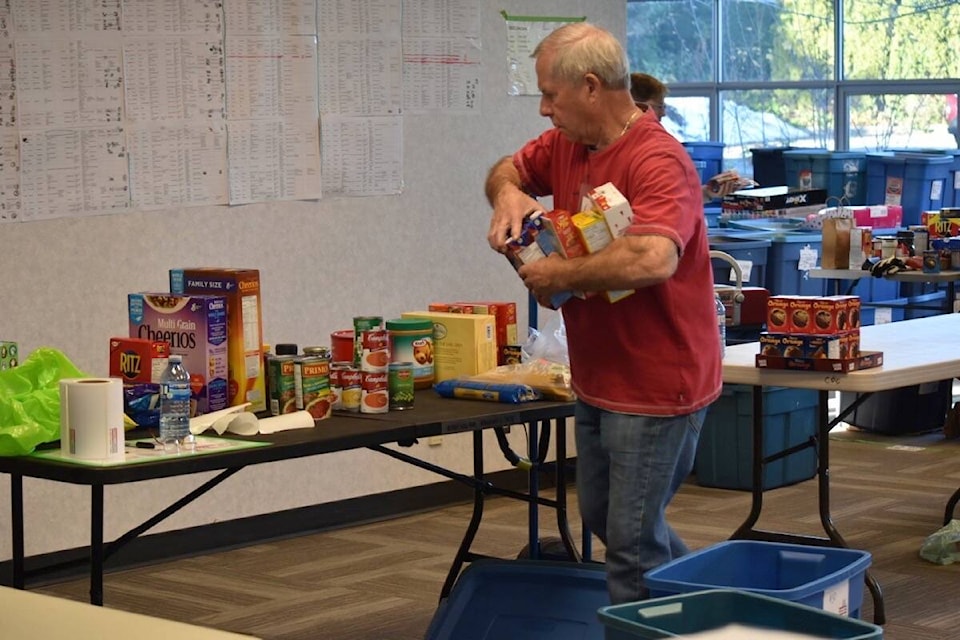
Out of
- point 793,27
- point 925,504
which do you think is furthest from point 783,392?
point 793,27

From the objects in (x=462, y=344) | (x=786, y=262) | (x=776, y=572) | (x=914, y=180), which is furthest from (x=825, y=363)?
(x=914, y=180)

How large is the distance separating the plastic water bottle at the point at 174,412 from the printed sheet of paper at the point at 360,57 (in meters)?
2.23

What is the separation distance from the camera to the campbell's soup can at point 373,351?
142 inches

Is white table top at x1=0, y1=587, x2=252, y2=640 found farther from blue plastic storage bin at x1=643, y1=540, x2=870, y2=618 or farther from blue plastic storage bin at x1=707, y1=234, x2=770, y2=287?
blue plastic storage bin at x1=707, y1=234, x2=770, y2=287

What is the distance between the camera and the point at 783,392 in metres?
6.15

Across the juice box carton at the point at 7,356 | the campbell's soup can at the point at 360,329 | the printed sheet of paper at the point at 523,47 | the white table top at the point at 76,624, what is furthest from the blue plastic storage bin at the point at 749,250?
the white table top at the point at 76,624

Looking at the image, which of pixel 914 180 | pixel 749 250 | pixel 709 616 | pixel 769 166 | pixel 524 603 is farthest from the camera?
pixel 769 166

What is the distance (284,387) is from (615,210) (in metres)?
0.95

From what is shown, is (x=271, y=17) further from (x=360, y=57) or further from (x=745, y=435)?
(x=745, y=435)

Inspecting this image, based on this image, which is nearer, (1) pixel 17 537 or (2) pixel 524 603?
(1) pixel 17 537

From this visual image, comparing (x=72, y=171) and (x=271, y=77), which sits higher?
(x=271, y=77)

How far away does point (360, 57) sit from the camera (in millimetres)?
5457

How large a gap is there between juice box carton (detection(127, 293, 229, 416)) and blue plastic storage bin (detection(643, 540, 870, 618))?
1.05 m

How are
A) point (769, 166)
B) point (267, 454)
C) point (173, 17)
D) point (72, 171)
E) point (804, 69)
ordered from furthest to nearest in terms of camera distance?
1. point (804, 69)
2. point (769, 166)
3. point (173, 17)
4. point (72, 171)
5. point (267, 454)
